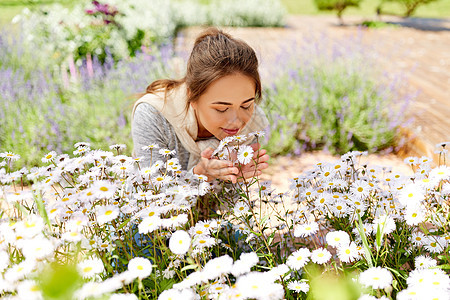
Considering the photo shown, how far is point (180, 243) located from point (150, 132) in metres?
1.25

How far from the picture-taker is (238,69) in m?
1.90

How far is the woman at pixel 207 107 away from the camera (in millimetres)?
1819

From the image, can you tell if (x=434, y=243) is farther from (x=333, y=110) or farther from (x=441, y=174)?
(x=333, y=110)

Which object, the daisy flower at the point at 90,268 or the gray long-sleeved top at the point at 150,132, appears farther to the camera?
the gray long-sleeved top at the point at 150,132

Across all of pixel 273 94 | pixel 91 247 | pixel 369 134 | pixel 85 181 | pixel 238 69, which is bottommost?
pixel 369 134

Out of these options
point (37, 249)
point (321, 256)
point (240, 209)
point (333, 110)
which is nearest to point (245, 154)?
point (240, 209)

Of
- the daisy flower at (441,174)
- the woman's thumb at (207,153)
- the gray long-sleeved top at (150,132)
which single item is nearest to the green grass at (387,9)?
the gray long-sleeved top at (150,132)

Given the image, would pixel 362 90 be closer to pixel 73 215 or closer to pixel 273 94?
pixel 273 94

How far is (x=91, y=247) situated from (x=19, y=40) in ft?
19.4

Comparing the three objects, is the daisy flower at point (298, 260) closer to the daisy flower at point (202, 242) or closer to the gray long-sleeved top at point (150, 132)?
the daisy flower at point (202, 242)

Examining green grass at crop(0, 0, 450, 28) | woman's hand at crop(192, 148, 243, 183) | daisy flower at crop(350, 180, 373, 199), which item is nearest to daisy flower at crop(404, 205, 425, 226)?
daisy flower at crop(350, 180, 373, 199)

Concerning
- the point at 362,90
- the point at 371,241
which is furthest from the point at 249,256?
the point at 362,90

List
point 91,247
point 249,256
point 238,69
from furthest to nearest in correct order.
→ point 238,69
point 91,247
point 249,256

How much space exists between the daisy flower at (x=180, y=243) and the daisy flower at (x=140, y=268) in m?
0.07
